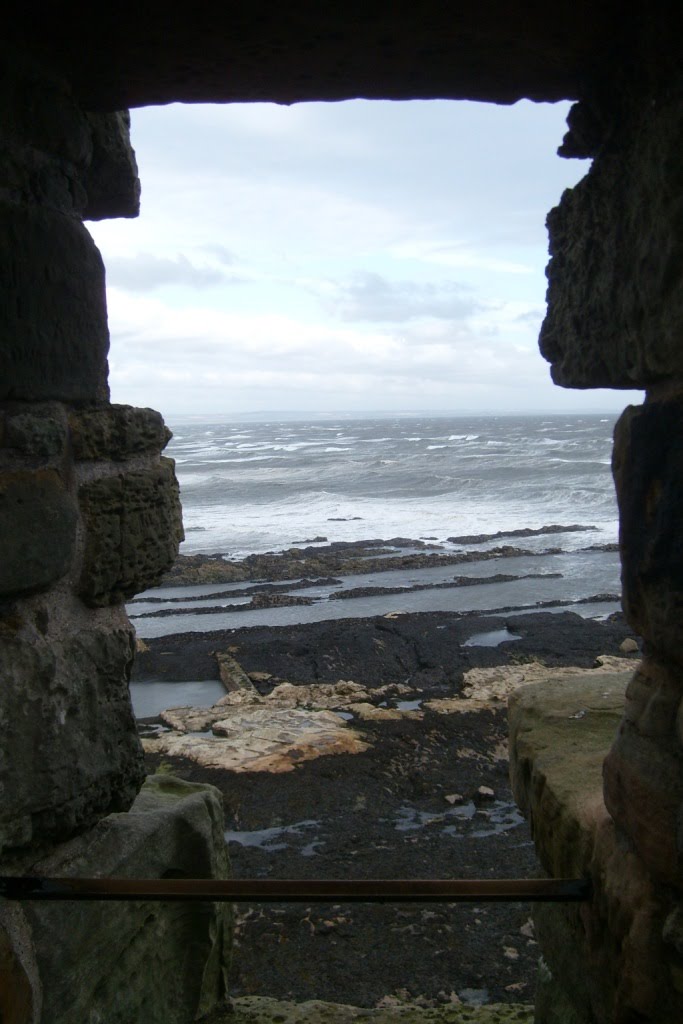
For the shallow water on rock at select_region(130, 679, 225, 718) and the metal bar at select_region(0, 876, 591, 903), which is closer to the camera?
the metal bar at select_region(0, 876, 591, 903)

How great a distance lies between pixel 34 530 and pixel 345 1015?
1.46m

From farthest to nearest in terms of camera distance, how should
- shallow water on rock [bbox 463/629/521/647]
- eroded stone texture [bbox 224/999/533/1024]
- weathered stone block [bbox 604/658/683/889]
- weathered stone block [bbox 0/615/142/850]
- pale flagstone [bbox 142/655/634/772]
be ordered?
1. shallow water on rock [bbox 463/629/521/647]
2. pale flagstone [bbox 142/655/634/772]
3. eroded stone texture [bbox 224/999/533/1024]
4. weathered stone block [bbox 0/615/142/850]
5. weathered stone block [bbox 604/658/683/889]

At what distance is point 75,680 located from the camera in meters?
1.85

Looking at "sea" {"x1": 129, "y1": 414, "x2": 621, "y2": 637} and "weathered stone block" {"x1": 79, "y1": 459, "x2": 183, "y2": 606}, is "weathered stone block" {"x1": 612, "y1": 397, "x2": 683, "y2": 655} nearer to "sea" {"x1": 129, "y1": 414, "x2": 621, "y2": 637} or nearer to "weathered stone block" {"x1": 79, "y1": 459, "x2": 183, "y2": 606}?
"weathered stone block" {"x1": 79, "y1": 459, "x2": 183, "y2": 606}

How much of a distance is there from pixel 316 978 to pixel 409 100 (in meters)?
2.90

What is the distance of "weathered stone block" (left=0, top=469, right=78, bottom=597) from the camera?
171 centimetres

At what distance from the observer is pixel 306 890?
1608 millimetres

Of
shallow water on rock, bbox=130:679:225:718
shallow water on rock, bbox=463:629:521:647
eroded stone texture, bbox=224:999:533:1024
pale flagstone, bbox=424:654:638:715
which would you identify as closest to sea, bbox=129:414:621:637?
shallow water on rock, bbox=463:629:521:647

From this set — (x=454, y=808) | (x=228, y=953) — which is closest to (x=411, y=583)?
(x=454, y=808)

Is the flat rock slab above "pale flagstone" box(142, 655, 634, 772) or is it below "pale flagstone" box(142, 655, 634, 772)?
above

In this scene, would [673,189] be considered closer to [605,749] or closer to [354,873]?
[605,749]

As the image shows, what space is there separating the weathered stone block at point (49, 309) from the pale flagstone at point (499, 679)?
20.9ft

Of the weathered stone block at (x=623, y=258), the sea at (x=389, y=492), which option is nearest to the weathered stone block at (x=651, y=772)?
the weathered stone block at (x=623, y=258)

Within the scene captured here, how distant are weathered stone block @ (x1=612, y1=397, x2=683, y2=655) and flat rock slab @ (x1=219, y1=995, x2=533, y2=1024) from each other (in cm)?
125
